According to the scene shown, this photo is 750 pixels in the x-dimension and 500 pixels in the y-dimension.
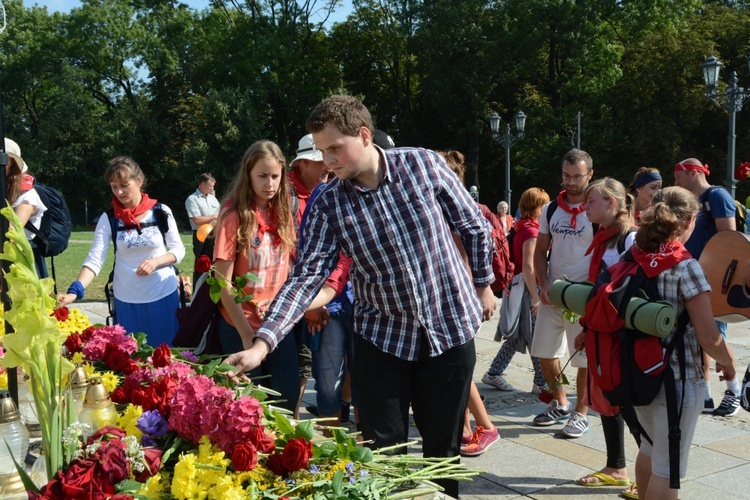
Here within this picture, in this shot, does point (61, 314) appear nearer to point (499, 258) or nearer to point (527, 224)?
point (499, 258)

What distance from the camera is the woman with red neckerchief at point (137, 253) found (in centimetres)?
484

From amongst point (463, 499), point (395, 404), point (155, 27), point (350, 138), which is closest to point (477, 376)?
point (463, 499)

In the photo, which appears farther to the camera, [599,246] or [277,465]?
[599,246]

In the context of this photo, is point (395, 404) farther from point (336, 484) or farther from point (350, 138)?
point (336, 484)

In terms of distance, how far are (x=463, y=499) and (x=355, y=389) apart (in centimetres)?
126

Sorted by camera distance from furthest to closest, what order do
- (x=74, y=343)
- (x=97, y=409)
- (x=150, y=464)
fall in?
(x=74, y=343) → (x=97, y=409) → (x=150, y=464)

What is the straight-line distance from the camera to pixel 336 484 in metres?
1.69

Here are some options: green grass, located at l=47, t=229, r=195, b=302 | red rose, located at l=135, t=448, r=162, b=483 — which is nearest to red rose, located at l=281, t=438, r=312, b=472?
red rose, located at l=135, t=448, r=162, b=483

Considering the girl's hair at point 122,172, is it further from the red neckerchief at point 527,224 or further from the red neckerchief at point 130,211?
the red neckerchief at point 527,224

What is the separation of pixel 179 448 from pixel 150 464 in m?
0.21

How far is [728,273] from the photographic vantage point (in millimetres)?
4516

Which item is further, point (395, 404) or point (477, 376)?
point (477, 376)


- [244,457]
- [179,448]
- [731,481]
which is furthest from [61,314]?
[731,481]

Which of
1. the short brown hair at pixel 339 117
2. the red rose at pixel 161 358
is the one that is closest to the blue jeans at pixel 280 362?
the red rose at pixel 161 358
